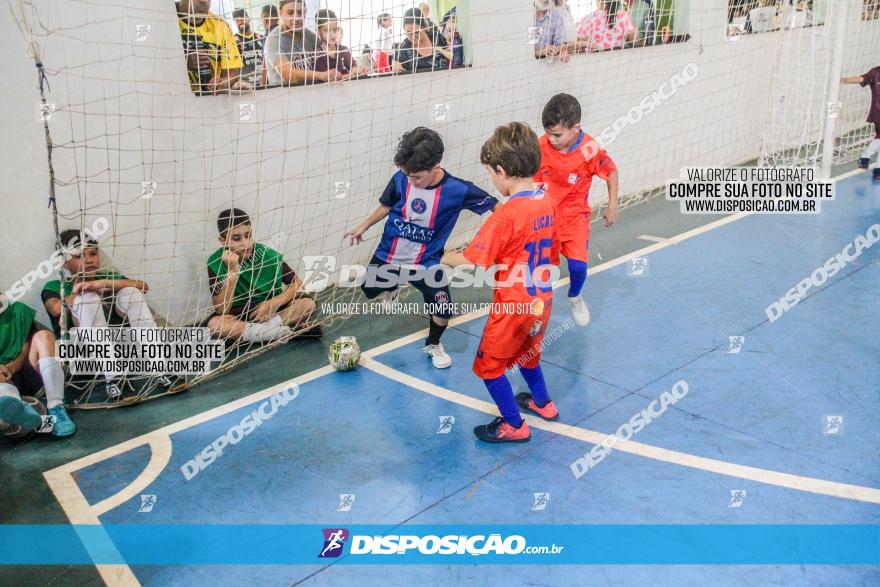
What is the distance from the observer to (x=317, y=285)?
5996 millimetres

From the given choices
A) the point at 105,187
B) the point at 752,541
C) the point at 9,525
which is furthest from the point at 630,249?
the point at 9,525

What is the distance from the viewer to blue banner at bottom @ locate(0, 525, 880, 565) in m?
2.85

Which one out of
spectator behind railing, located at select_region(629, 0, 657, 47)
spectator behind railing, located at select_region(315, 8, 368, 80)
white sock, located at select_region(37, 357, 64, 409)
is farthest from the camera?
spectator behind railing, located at select_region(629, 0, 657, 47)

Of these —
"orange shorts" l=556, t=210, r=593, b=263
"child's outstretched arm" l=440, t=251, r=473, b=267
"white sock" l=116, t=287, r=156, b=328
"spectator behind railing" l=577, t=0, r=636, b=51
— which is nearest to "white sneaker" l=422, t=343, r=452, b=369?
"orange shorts" l=556, t=210, r=593, b=263

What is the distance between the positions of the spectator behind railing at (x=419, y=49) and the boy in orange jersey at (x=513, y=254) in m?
3.06

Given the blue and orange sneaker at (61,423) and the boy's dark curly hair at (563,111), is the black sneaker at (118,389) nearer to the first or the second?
the blue and orange sneaker at (61,423)

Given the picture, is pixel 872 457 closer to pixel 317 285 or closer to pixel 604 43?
pixel 317 285

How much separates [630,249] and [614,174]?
76.6 inches

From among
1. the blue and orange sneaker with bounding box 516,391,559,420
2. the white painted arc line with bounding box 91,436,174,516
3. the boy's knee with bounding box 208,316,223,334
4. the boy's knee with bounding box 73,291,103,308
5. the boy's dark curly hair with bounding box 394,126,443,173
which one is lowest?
the white painted arc line with bounding box 91,436,174,516

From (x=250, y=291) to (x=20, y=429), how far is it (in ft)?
5.50

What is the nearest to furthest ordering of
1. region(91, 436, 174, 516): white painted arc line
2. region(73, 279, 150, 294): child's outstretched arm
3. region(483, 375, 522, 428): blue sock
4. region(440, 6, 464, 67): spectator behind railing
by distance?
1. region(91, 436, 174, 516): white painted arc line
2. region(483, 375, 522, 428): blue sock
3. region(73, 279, 150, 294): child's outstretched arm
4. region(440, 6, 464, 67): spectator behind railing

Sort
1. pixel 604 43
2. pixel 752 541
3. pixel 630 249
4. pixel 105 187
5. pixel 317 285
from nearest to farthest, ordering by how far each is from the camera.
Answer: pixel 752 541, pixel 105 187, pixel 317 285, pixel 630 249, pixel 604 43

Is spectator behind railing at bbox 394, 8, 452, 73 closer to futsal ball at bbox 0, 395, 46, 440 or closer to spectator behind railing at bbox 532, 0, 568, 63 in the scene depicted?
spectator behind railing at bbox 532, 0, 568, 63

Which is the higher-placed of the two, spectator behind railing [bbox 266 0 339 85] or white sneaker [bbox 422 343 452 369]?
spectator behind railing [bbox 266 0 339 85]
